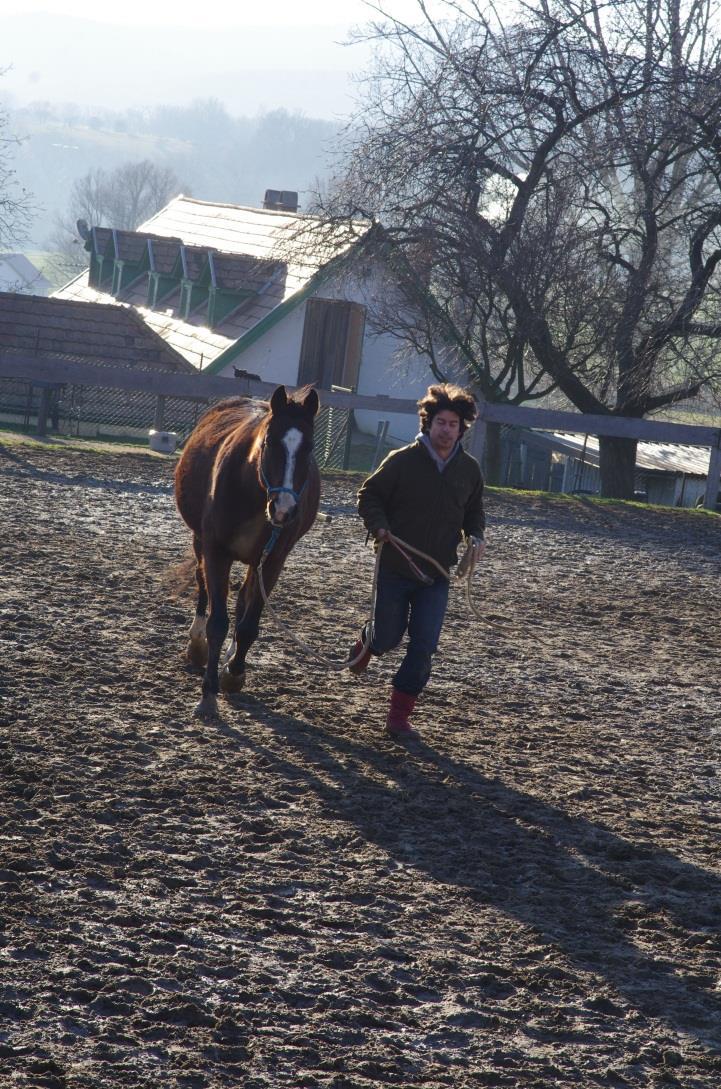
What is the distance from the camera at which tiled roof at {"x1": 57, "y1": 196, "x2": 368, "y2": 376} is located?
27.3 meters

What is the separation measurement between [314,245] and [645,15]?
20.0 ft

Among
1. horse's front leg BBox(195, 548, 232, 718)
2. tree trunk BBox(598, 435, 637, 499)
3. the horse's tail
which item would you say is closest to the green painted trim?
tree trunk BBox(598, 435, 637, 499)

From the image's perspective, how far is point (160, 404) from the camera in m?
17.7

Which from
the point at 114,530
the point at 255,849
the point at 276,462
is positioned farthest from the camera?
the point at 114,530

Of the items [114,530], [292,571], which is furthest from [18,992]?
[114,530]

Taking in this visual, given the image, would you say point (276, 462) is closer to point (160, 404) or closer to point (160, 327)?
point (160, 404)

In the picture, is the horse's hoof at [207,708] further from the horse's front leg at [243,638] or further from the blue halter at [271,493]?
the blue halter at [271,493]

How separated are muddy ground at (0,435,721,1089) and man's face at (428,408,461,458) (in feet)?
4.85

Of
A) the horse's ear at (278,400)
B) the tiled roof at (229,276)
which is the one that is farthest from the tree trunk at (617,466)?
the horse's ear at (278,400)

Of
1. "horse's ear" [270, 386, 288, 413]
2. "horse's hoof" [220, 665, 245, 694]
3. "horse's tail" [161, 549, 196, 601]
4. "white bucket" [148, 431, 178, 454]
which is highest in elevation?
"horse's ear" [270, 386, 288, 413]

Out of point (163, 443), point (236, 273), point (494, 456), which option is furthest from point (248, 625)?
point (236, 273)

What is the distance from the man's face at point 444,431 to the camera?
620 cm

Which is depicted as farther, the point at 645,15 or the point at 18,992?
the point at 645,15

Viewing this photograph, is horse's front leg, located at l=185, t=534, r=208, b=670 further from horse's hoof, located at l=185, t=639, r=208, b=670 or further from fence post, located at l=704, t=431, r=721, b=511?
fence post, located at l=704, t=431, r=721, b=511
